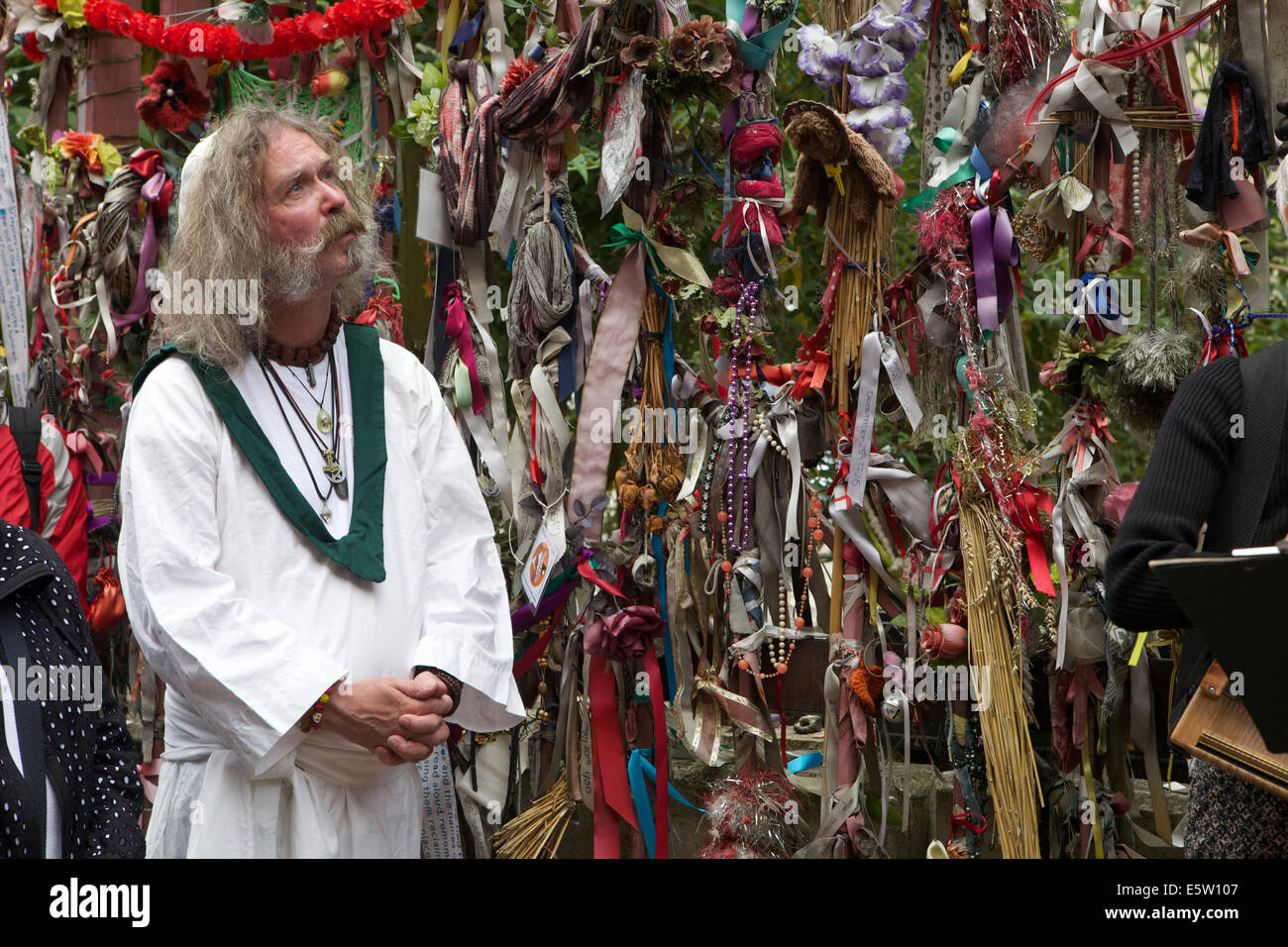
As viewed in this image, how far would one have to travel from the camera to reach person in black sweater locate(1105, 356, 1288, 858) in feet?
6.08

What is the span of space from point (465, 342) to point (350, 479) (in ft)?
3.01

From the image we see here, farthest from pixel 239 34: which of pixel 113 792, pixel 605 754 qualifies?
pixel 113 792

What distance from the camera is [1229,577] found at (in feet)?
5.36

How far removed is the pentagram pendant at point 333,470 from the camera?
7.68 ft

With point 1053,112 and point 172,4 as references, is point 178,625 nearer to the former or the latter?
point 1053,112

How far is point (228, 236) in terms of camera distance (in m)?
2.38

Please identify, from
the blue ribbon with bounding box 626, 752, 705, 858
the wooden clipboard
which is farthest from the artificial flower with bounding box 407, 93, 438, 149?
the wooden clipboard

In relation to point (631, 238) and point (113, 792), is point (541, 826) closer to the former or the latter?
point (113, 792)

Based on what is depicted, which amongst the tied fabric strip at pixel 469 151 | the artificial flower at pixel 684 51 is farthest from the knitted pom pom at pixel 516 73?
the artificial flower at pixel 684 51

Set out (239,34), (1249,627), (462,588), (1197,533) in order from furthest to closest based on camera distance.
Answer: (239,34)
(462,588)
(1197,533)
(1249,627)

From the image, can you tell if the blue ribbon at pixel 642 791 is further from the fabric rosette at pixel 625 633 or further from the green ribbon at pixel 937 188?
the green ribbon at pixel 937 188

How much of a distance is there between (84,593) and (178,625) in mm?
1801
